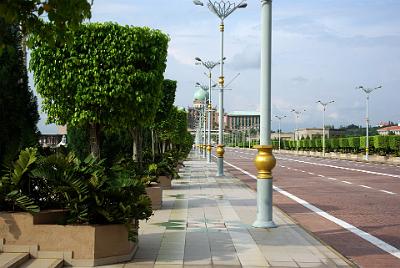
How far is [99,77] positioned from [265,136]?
15.0 ft

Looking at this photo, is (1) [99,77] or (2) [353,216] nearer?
(1) [99,77]

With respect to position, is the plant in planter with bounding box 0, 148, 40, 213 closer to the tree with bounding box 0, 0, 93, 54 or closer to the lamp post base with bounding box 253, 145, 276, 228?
the tree with bounding box 0, 0, 93, 54

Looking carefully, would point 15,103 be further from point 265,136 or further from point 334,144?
point 334,144

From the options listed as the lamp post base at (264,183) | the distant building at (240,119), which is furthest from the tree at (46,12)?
the distant building at (240,119)

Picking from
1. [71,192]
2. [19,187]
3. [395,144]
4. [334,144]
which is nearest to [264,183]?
[71,192]

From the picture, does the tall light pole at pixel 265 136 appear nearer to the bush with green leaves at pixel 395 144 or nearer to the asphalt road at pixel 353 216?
the asphalt road at pixel 353 216

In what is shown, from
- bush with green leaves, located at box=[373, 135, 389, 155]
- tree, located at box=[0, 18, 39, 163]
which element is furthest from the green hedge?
tree, located at box=[0, 18, 39, 163]

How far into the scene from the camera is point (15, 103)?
949 centimetres

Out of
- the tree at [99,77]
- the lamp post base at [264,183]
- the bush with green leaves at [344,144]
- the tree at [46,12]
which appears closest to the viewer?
the tree at [46,12]

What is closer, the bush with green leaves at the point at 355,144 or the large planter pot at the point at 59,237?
the large planter pot at the point at 59,237

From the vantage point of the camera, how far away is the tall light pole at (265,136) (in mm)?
11742

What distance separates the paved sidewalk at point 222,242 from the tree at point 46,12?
3568 mm

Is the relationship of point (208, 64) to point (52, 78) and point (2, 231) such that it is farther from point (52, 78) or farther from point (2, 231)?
point (2, 231)

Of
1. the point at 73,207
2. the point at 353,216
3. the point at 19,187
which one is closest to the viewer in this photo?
A: the point at 73,207
